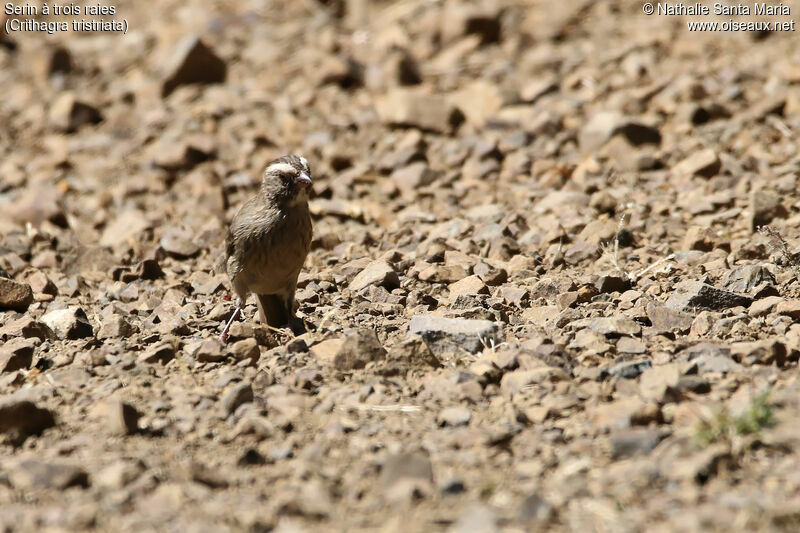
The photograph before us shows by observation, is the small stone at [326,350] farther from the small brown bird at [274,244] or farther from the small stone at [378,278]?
the small stone at [378,278]

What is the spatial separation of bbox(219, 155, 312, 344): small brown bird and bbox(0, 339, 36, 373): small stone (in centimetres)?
140

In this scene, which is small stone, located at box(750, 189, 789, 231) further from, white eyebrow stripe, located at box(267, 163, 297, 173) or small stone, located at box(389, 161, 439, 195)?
white eyebrow stripe, located at box(267, 163, 297, 173)

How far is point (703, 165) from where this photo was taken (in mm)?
8219

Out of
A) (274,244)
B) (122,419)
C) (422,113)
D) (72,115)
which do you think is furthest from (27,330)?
(72,115)

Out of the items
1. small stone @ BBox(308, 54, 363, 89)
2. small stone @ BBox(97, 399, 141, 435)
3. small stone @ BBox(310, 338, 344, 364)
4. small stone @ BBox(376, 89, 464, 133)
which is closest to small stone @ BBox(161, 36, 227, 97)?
small stone @ BBox(308, 54, 363, 89)

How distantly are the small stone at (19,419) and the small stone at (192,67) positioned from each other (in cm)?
720

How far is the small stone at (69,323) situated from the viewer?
6084 millimetres

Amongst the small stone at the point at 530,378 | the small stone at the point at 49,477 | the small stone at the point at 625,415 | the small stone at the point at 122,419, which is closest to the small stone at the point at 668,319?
the small stone at the point at 530,378

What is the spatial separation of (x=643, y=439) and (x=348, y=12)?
32.1ft

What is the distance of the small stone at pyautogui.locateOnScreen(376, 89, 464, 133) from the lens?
975 cm

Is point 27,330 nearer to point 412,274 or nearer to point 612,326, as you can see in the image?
point 412,274

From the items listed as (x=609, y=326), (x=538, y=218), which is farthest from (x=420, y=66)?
(x=609, y=326)

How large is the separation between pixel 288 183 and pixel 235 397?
2323mm

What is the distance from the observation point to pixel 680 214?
775 cm
